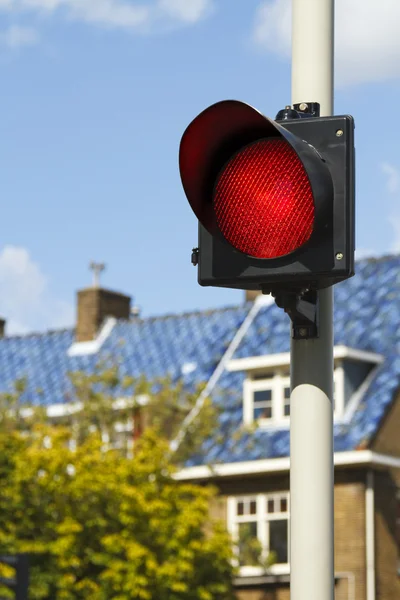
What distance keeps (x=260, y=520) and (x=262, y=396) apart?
133 inches

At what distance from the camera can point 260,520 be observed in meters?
35.8

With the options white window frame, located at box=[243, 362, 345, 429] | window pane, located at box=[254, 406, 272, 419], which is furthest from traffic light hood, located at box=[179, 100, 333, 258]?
window pane, located at box=[254, 406, 272, 419]

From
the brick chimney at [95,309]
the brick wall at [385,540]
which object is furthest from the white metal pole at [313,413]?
the brick chimney at [95,309]

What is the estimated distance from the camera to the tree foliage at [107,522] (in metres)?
31.4

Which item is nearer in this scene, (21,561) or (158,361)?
(21,561)

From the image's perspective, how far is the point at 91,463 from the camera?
32.9 m

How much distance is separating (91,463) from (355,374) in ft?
24.0

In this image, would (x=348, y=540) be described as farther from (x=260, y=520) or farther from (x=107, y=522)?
(x=107, y=522)

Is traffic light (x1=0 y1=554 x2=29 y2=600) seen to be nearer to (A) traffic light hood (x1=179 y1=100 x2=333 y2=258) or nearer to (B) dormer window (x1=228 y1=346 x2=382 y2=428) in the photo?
(A) traffic light hood (x1=179 y1=100 x2=333 y2=258)

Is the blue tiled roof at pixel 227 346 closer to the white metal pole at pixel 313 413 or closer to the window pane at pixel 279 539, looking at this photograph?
the window pane at pixel 279 539

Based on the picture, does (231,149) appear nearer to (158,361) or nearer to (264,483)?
(264,483)

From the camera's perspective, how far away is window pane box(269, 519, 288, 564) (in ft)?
115

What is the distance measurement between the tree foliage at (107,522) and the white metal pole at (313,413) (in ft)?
88.7

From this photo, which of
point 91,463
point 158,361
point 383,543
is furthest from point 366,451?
point 158,361
